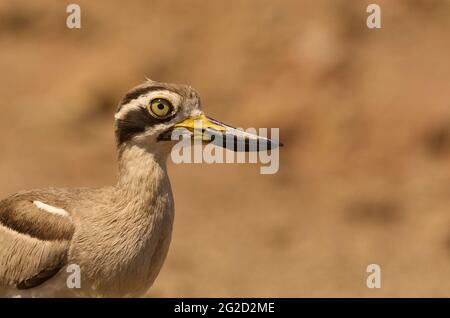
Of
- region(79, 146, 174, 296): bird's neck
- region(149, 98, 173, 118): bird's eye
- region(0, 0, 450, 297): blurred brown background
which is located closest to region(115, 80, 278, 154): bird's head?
region(149, 98, 173, 118): bird's eye

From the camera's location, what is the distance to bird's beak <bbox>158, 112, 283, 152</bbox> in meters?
6.89

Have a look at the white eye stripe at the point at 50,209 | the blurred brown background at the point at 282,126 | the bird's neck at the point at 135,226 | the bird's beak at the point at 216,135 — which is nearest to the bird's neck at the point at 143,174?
the bird's neck at the point at 135,226

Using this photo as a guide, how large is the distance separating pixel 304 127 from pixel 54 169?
3866mm

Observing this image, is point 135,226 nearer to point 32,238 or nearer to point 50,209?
point 50,209

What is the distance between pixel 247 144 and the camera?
6922 mm

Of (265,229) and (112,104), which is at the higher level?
(112,104)

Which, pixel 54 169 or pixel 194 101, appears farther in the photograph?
pixel 54 169

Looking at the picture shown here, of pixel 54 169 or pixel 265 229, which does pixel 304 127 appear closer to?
pixel 265 229

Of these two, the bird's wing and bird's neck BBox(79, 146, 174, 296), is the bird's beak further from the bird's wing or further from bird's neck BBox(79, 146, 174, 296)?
the bird's wing

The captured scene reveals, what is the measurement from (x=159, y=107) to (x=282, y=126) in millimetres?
9821

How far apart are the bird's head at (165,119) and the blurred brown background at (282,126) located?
655 centimetres

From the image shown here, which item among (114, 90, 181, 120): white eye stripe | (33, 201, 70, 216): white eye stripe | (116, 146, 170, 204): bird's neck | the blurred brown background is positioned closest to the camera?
(114, 90, 181, 120): white eye stripe

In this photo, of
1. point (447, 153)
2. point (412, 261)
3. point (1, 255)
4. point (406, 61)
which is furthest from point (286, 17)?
point (1, 255)

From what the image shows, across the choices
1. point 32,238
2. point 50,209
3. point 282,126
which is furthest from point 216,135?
point 282,126
